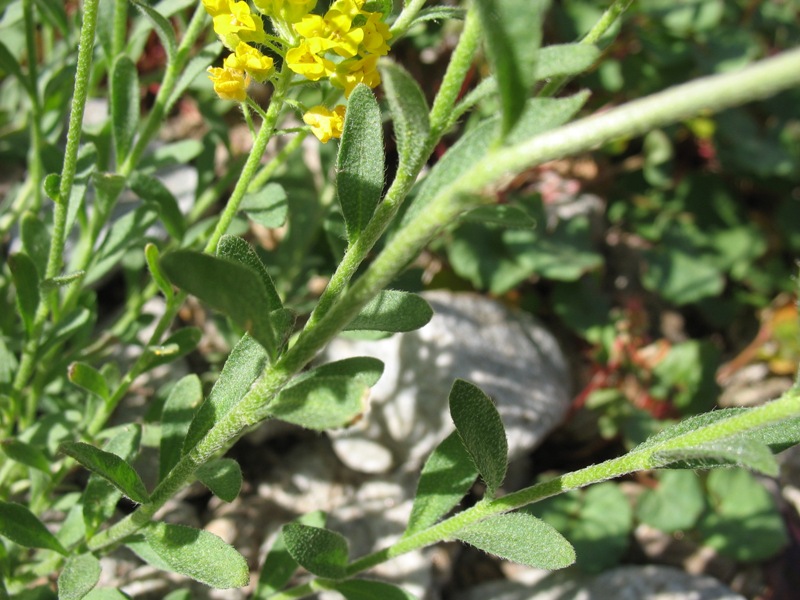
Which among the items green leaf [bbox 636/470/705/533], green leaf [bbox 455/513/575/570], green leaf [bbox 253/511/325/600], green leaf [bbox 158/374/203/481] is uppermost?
green leaf [bbox 158/374/203/481]

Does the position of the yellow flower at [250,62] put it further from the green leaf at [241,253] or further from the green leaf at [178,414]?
the green leaf at [178,414]

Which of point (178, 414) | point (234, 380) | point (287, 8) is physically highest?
point (287, 8)

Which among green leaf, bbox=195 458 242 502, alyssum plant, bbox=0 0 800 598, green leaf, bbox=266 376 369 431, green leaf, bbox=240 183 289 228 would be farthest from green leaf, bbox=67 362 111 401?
green leaf, bbox=266 376 369 431

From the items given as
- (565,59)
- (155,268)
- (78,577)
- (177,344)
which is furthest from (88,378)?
(565,59)

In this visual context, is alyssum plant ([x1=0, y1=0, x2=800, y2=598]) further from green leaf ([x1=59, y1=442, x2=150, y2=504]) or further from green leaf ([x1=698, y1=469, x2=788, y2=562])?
green leaf ([x1=698, y1=469, x2=788, y2=562])

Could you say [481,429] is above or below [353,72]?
below

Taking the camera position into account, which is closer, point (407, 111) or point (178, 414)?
point (407, 111)

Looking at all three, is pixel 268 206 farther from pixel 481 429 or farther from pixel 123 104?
pixel 481 429
